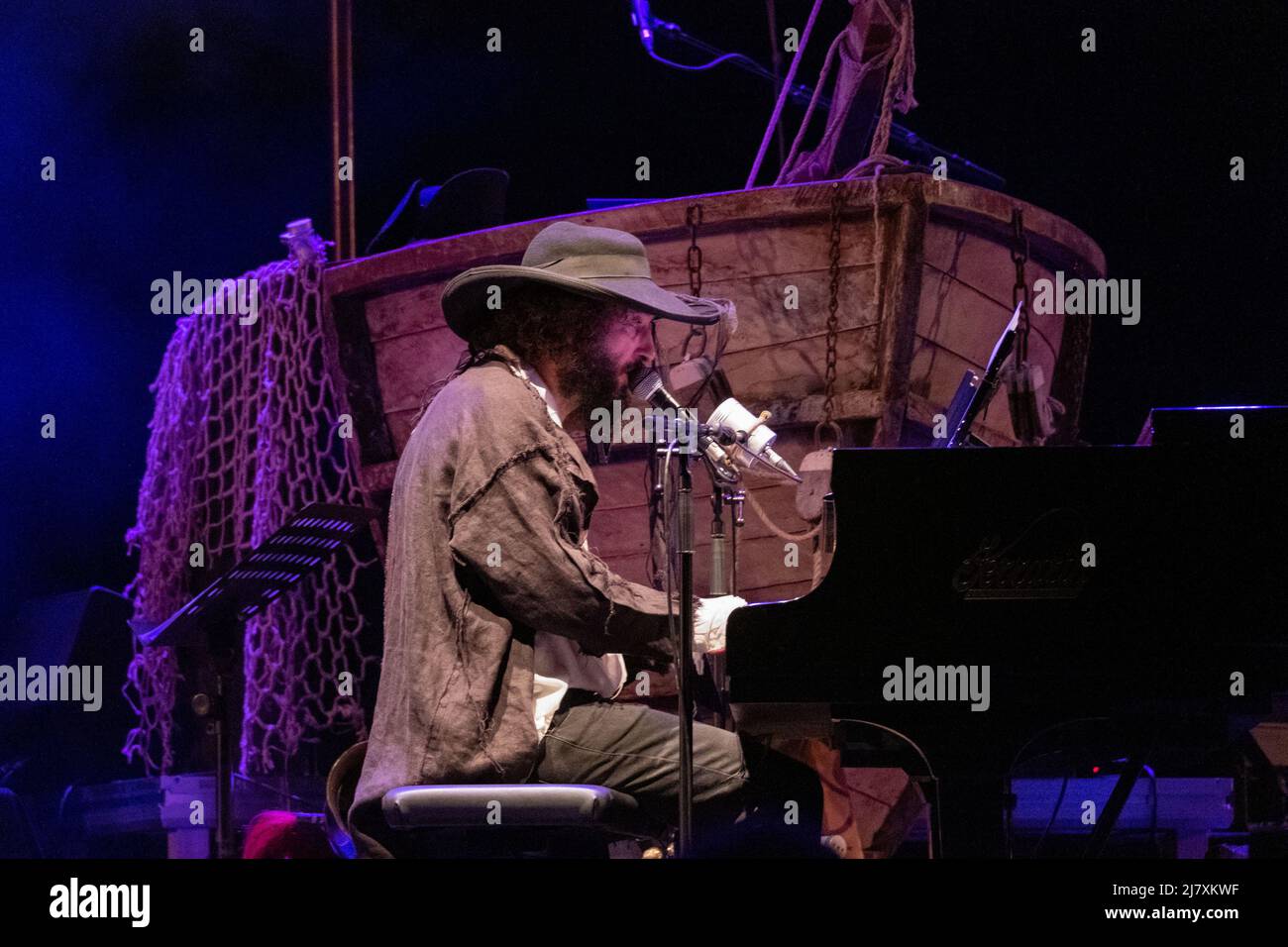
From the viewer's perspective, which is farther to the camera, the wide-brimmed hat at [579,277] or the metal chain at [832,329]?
the metal chain at [832,329]

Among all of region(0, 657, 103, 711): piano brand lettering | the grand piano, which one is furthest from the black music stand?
the grand piano

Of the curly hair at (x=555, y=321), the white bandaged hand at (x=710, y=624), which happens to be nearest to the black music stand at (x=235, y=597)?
the curly hair at (x=555, y=321)

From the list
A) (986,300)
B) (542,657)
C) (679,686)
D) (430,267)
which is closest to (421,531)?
(542,657)

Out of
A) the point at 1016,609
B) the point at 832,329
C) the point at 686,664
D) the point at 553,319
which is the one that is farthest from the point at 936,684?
the point at 832,329

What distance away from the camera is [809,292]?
492cm

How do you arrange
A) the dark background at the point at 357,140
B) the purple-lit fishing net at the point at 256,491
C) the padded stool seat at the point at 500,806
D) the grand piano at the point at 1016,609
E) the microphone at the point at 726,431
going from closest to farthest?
the padded stool seat at the point at 500,806 < the grand piano at the point at 1016,609 < the microphone at the point at 726,431 < the purple-lit fishing net at the point at 256,491 < the dark background at the point at 357,140

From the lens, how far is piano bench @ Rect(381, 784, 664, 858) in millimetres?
2656

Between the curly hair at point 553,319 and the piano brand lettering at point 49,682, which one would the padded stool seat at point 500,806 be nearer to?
the curly hair at point 553,319

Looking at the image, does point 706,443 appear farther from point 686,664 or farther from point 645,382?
point 686,664

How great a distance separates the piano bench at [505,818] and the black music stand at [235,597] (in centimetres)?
117

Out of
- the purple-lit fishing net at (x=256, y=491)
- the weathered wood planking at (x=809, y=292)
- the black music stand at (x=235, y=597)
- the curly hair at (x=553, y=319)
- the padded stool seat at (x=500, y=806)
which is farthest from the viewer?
the purple-lit fishing net at (x=256, y=491)

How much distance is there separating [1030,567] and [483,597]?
3.45ft
